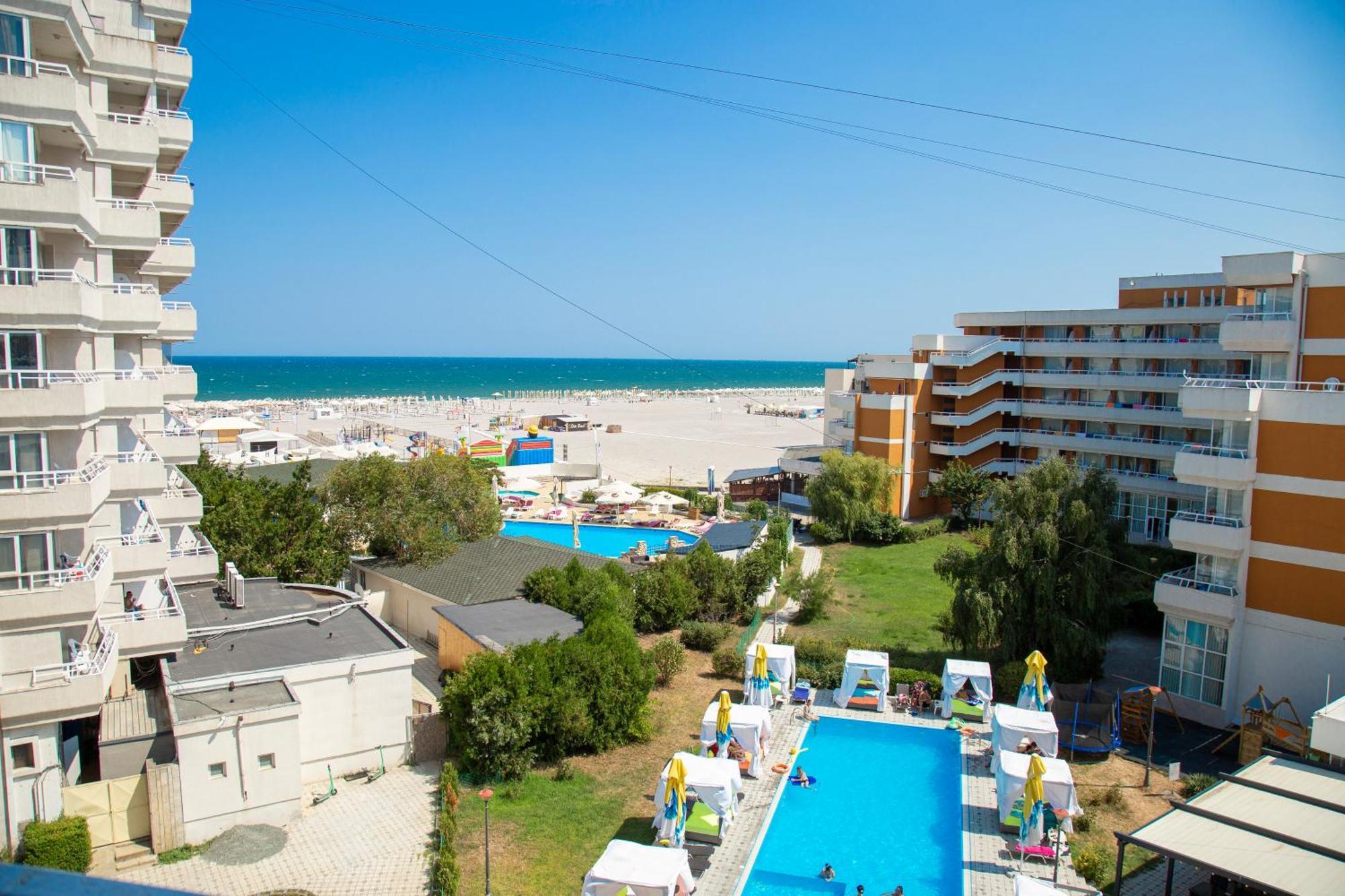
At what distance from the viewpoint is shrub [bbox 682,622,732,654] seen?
26.2m

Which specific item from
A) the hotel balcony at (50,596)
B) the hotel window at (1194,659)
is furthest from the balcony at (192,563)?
the hotel window at (1194,659)

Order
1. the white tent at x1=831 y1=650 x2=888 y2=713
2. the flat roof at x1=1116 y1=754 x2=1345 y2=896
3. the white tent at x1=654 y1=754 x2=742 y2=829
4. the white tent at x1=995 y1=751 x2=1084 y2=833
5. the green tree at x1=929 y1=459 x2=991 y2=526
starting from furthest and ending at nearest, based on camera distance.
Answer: the green tree at x1=929 y1=459 x2=991 y2=526 → the white tent at x1=831 y1=650 x2=888 y2=713 → the white tent at x1=654 y1=754 x2=742 y2=829 → the white tent at x1=995 y1=751 x2=1084 y2=833 → the flat roof at x1=1116 y1=754 x2=1345 y2=896

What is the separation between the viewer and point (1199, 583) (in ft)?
68.7

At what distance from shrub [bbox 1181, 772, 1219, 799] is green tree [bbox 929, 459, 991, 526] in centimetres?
2539

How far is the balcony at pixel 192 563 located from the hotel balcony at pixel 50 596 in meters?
4.48

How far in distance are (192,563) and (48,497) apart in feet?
19.0

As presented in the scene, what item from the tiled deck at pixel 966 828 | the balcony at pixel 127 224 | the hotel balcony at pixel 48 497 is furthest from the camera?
the balcony at pixel 127 224

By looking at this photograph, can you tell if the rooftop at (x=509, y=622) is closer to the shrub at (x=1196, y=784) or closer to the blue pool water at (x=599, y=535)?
the shrub at (x=1196, y=784)

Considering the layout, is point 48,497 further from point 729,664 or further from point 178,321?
point 729,664

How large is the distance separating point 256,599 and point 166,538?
5588mm

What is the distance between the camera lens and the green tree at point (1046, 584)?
73.1ft

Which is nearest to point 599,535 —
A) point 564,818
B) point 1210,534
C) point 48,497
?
point 564,818

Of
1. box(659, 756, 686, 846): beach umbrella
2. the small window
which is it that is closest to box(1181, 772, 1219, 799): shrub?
box(659, 756, 686, 846): beach umbrella

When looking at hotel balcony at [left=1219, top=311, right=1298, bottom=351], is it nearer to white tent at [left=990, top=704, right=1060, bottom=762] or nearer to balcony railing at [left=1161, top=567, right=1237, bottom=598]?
balcony railing at [left=1161, top=567, right=1237, bottom=598]
